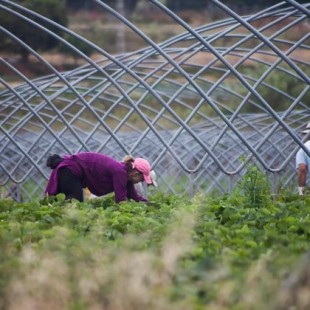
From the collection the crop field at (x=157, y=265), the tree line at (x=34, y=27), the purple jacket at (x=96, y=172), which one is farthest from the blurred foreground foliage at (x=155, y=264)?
the tree line at (x=34, y=27)

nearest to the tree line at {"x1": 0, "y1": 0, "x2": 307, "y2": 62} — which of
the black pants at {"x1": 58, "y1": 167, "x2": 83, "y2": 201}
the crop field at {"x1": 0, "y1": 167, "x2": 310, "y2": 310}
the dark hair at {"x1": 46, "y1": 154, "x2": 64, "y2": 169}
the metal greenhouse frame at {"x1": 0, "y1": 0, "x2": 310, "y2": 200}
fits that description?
the metal greenhouse frame at {"x1": 0, "y1": 0, "x2": 310, "y2": 200}

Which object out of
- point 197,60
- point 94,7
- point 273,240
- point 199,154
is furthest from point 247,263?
point 94,7

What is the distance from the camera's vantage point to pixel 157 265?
568 centimetres

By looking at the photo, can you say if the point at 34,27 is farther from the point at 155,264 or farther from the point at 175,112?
the point at 155,264

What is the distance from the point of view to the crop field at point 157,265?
199 inches

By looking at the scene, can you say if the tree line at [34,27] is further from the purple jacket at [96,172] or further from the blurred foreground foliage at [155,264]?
the blurred foreground foliage at [155,264]

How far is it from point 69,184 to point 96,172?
32cm

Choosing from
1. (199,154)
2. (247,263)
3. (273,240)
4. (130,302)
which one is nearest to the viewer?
(130,302)

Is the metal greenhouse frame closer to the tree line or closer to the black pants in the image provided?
the black pants

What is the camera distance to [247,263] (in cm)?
655

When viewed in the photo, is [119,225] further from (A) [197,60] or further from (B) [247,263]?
(A) [197,60]

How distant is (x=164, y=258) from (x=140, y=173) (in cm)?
674

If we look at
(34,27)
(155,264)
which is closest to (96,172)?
(155,264)

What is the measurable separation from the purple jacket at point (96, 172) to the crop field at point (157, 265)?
2.88 metres
